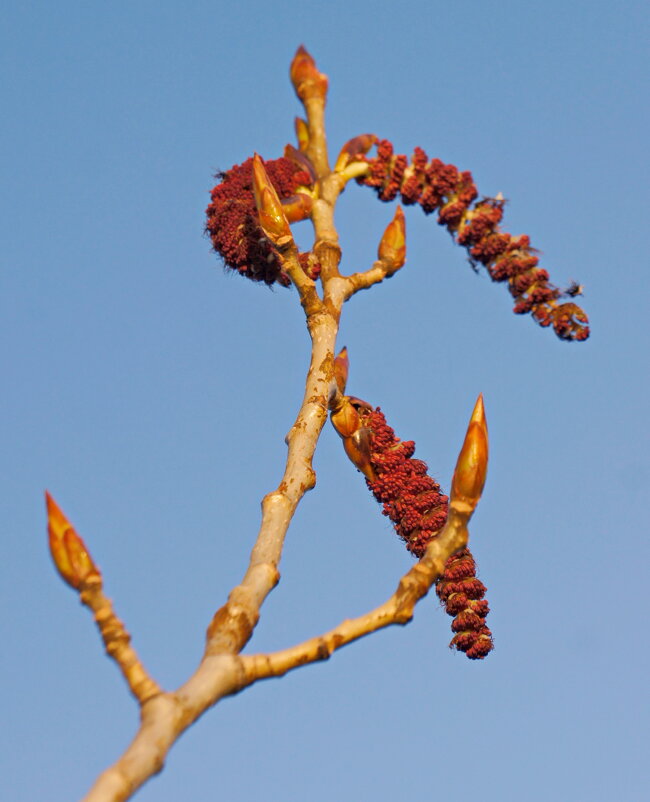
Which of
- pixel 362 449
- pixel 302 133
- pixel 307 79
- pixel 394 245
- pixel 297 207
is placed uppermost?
pixel 307 79

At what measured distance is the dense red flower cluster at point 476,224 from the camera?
18.7ft

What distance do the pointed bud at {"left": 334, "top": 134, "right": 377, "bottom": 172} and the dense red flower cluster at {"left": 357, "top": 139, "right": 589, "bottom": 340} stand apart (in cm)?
4

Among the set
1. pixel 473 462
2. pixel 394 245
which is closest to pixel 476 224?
pixel 394 245

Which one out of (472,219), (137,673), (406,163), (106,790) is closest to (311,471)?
(137,673)

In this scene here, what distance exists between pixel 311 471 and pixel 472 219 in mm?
2284

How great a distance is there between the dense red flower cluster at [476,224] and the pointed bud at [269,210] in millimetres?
1490

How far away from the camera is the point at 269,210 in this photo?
15.8ft

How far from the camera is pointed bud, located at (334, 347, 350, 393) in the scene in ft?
17.0

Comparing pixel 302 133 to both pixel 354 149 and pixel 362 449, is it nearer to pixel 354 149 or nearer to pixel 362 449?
pixel 354 149

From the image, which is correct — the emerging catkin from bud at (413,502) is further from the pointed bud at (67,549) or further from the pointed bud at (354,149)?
the pointed bud at (354,149)

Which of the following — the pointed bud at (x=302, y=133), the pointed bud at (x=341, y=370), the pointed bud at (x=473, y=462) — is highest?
the pointed bud at (x=302, y=133)

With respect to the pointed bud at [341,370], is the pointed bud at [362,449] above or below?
below

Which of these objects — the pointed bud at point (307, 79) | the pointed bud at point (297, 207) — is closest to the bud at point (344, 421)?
the pointed bud at point (297, 207)

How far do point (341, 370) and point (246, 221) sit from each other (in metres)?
1.14
